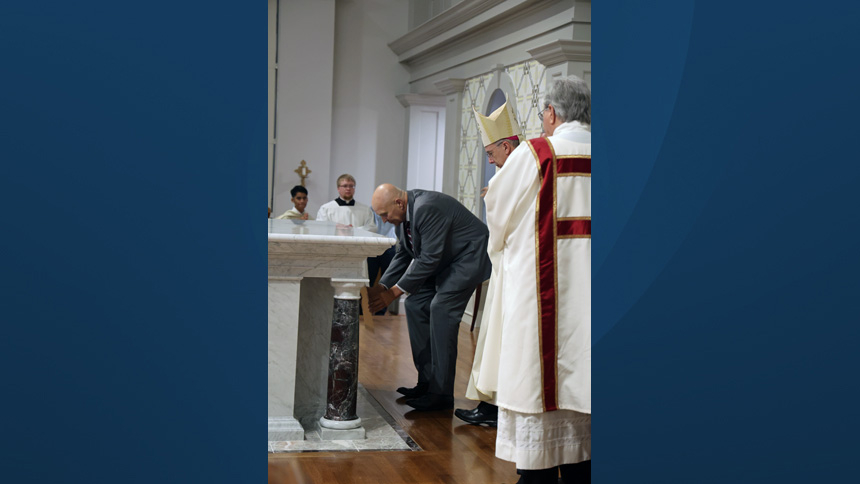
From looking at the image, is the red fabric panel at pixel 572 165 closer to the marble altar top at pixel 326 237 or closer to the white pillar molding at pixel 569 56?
the marble altar top at pixel 326 237

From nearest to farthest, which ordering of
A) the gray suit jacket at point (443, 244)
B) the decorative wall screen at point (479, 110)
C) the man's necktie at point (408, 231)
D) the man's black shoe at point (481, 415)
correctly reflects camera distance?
1. the man's black shoe at point (481, 415)
2. the gray suit jacket at point (443, 244)
3. the man's necktie at point (408, 231)
4. the decorative wall screen at point (479, 110)

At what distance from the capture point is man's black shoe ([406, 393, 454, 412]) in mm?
4789

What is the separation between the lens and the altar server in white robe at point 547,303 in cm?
302

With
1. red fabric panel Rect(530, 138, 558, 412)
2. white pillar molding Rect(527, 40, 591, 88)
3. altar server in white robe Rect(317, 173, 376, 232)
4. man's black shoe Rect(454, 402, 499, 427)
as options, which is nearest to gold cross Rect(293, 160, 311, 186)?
altar server in white robe Rect(317, 173, 376, 232)

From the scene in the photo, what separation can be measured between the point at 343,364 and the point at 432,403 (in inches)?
34.6

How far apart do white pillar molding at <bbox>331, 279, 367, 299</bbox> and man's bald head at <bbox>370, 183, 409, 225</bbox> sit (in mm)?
664

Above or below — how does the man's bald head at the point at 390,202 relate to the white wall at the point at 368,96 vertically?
below

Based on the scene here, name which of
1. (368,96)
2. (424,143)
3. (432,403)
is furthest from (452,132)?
(432,403)

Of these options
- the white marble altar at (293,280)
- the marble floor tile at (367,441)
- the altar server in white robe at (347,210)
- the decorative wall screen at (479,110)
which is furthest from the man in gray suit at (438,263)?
the altar server in white robe at (347,210)

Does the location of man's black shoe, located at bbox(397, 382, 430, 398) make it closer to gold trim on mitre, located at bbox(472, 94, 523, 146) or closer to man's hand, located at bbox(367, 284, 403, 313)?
man's hand, located at bbox(367, 284, 403, 313)

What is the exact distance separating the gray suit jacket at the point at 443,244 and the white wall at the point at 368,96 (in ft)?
18.6
